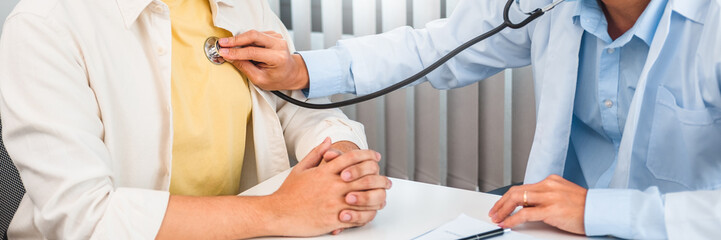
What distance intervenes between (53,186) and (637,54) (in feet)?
3.06

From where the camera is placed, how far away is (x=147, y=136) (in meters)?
1.08

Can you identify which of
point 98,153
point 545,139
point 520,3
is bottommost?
point 545,139

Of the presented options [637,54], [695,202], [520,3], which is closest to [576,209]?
[695,202]

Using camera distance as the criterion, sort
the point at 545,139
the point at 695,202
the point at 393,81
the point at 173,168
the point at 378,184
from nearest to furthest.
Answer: the point at 695,202 → the point at 378,184 → the point at 173,168 → the point at 545,139 → the point at 393,81

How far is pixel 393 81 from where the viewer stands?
1.46m

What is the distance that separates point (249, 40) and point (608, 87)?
63 centimetres

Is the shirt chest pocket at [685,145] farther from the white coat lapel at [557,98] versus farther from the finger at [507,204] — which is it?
the finger at [507,204]

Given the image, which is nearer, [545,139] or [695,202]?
[695,202]

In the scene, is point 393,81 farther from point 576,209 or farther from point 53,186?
point 53,186

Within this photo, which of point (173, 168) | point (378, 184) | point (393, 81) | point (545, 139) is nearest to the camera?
point (378, 184)

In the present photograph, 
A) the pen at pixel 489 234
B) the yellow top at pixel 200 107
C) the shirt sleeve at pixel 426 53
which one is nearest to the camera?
the pen at pixel 489 234

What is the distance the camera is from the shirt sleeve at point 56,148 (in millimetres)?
901

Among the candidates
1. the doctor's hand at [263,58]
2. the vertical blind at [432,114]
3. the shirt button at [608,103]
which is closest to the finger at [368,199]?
the doctor's hand at [263,58]

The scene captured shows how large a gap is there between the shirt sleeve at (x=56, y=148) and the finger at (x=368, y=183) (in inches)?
10.5
